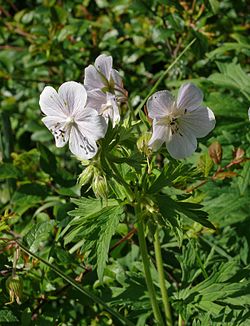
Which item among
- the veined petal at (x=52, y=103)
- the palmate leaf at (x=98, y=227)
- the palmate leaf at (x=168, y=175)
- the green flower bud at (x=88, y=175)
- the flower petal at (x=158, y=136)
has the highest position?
the veined petal at (x=52, y=103)

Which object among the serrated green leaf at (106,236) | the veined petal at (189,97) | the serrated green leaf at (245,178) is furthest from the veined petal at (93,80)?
the serrated green leaf at (245,178)

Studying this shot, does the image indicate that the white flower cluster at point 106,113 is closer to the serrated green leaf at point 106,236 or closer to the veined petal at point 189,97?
the veined petal at point 189,97

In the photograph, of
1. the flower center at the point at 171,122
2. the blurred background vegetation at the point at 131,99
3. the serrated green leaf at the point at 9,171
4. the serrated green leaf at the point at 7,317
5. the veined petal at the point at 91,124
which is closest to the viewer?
the veined petal at the point at 91,124

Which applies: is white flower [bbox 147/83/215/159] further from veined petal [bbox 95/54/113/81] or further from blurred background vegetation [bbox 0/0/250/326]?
blurred background vegetation [bbox 0/0/250/326]

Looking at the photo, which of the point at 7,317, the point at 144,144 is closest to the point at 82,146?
the point at 144,144

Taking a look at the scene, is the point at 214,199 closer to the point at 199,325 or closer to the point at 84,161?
the point at 199,325

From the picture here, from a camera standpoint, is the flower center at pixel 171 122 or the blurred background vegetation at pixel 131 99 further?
the blurred background vegetation at pixel 131 99

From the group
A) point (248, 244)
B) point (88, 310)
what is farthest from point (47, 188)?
point (248, 244)

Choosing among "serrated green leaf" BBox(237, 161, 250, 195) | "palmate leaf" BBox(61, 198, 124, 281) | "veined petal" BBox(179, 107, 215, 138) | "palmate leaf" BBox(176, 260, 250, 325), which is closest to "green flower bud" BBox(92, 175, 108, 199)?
"palmate leaf" BBox(61, 198, 124, 281)
